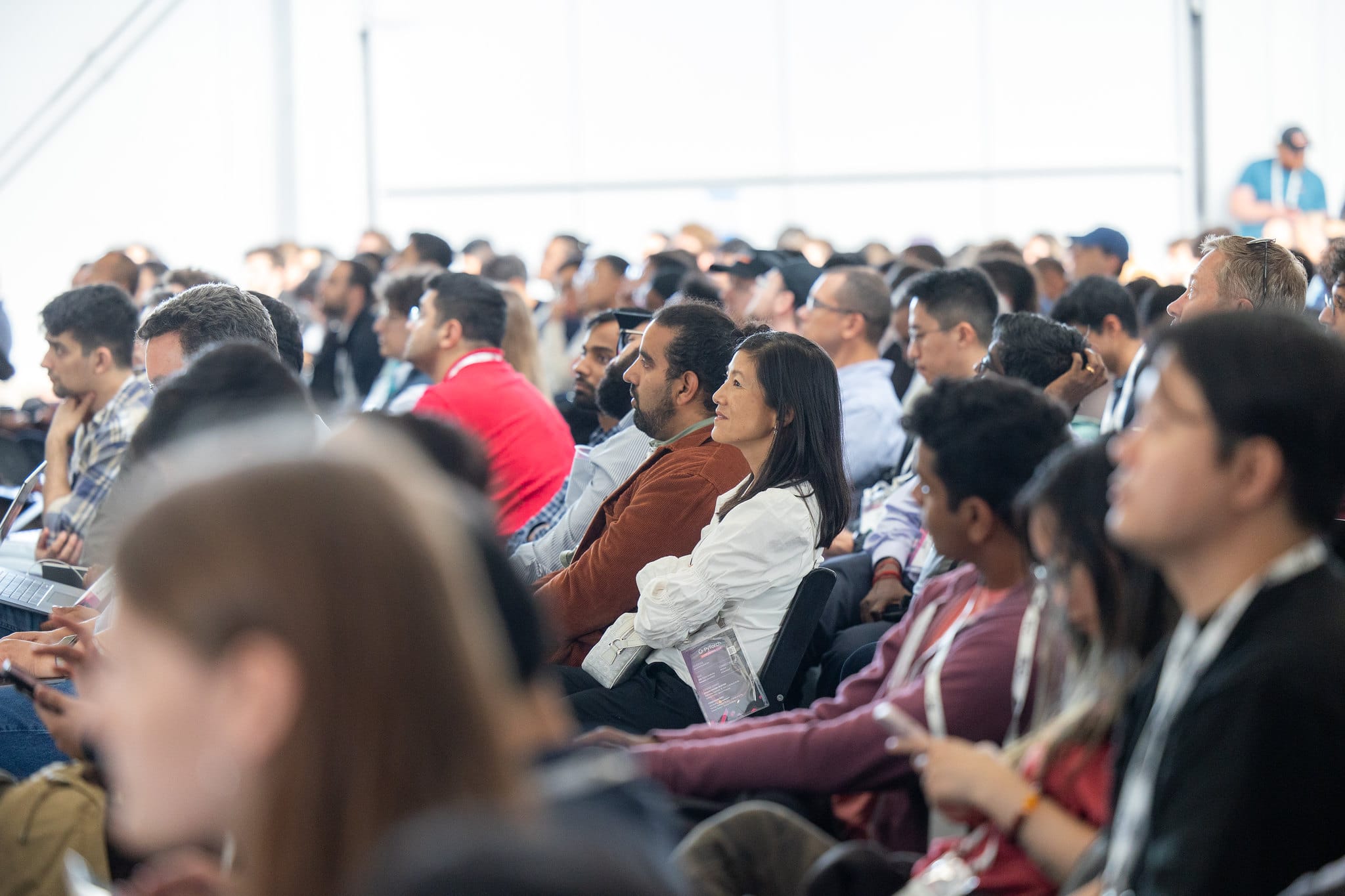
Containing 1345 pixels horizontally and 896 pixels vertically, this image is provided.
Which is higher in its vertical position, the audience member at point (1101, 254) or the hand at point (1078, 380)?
the audience member at point (1101, 254)

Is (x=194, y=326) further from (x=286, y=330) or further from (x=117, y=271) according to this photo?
(x=117, y=271)

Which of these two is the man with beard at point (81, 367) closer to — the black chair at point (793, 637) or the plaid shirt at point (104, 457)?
the plaid shirt at point (104, 457)

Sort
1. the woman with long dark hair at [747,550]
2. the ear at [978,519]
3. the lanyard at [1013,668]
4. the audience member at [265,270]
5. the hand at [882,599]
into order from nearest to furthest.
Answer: the lanyard at [1013,668]
the ear at [978,519]
the woman with long dark hair at [747,550]
the hand at [882,599]
the audience member at [265,270]

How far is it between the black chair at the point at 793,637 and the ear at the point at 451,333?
2.09 meters

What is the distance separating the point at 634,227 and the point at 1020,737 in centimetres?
1004

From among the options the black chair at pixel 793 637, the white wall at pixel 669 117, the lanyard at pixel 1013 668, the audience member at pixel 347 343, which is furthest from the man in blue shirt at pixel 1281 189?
the lanyard at pixel 1013 668

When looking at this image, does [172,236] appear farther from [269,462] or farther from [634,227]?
[269,462]

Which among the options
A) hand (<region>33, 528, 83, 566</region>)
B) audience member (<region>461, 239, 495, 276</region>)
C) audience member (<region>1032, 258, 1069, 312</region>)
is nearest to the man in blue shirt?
audience member (<region>1032, 258, 1069, 312</region>)

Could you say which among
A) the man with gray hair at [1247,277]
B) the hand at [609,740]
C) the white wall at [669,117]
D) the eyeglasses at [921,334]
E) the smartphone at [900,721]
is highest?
the white wall at [669,117]

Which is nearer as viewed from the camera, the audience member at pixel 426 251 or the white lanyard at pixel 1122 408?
the white lanyard at pixel 1122 408

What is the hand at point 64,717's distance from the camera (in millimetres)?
2020

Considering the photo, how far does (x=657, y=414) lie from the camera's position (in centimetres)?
327

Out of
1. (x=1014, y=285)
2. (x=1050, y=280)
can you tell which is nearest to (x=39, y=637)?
(x=1014, y=285)

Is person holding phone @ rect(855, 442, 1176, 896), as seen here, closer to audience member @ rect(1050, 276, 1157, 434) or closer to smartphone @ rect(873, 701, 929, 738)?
smartphone @ rect(873, 701, 929, 738)
